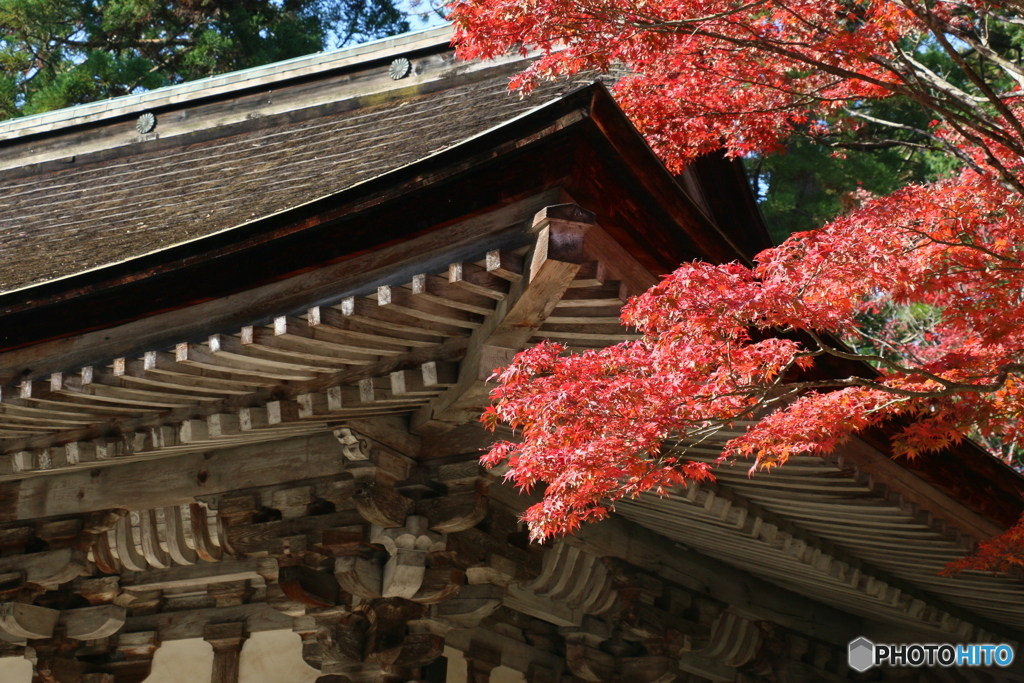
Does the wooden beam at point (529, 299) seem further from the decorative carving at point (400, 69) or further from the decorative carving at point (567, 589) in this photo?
the decorative carving at point (400, 69)

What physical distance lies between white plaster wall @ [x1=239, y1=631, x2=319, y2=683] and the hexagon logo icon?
420cm

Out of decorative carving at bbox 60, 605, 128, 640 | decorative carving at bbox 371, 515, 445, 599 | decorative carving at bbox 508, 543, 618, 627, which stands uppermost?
decorative carving at bbox 371, 515, 445, 599

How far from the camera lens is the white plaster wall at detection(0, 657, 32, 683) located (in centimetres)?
673

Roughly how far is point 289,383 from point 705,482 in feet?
7.27

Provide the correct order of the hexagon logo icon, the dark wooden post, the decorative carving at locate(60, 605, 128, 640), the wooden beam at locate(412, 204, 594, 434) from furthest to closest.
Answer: the hexagon logo icon
the dark wooden post
the decorative carving at locate(60, 605, 128, 640)
the wooden beam at locate(412, 204, 594, 434)

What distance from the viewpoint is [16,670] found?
22.2 ft

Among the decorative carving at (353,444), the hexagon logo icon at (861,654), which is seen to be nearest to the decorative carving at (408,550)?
the decorative carving at (353,444)

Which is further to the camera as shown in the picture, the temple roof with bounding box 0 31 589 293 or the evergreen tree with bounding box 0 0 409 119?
the evergreen tree with bounding box 0 0 409 119

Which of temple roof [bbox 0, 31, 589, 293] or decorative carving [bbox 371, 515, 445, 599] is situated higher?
temple roof [bbox 0, 31, 589, 293]

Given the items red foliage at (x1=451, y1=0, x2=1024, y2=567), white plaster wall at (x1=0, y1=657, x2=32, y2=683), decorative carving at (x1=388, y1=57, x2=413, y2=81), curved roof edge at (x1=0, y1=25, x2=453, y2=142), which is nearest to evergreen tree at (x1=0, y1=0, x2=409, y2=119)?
curved roof edge at (x1=0, y1=25, x2=453, y2=142)

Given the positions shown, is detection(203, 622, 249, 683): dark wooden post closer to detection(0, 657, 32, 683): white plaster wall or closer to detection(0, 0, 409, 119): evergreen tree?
detection(0, 657, 32, 683): white plaster wall

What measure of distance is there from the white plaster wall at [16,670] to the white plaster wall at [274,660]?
1.70m

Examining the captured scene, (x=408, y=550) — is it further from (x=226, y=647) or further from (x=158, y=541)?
(x=226, y=647)

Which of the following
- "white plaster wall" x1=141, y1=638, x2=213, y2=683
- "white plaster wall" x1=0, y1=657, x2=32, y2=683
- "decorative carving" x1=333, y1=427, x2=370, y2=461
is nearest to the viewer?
"decorative carving" x1=333, y1=427, x2=370, y2=461
